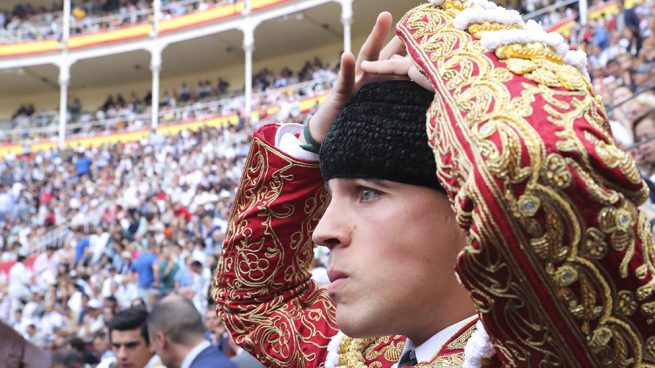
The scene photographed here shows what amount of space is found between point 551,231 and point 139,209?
13.0m

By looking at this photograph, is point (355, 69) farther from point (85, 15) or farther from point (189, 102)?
point (85, 15)

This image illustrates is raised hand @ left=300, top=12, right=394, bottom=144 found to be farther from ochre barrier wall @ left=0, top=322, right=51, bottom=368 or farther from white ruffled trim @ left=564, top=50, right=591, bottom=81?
ochre barrier wall @ left=0, top=322, right=51, bottom=368

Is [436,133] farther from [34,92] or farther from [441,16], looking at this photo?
[34,92]

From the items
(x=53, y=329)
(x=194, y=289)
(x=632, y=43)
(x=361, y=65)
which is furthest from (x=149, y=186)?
(x=361, y=65)

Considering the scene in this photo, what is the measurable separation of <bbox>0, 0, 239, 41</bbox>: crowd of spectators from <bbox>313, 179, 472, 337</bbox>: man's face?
20935mm

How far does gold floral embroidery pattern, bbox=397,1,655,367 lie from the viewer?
2.42 ft

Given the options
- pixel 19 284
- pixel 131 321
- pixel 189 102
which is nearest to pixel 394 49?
pixel 131 321

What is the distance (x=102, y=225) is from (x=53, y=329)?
162 inches

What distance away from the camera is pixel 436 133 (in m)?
0.88

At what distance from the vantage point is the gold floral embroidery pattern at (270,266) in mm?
1457

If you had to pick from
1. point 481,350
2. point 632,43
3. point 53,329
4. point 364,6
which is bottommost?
point 53,329

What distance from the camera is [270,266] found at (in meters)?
1.51

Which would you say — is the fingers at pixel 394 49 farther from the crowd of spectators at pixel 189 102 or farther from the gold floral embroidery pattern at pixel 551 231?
the crowd of spectators at pixel 189 102

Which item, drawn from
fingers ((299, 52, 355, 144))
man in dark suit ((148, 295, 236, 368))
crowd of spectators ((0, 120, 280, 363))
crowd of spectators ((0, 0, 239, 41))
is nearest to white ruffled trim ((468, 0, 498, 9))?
fingers ((299, 52, 355, 144))
